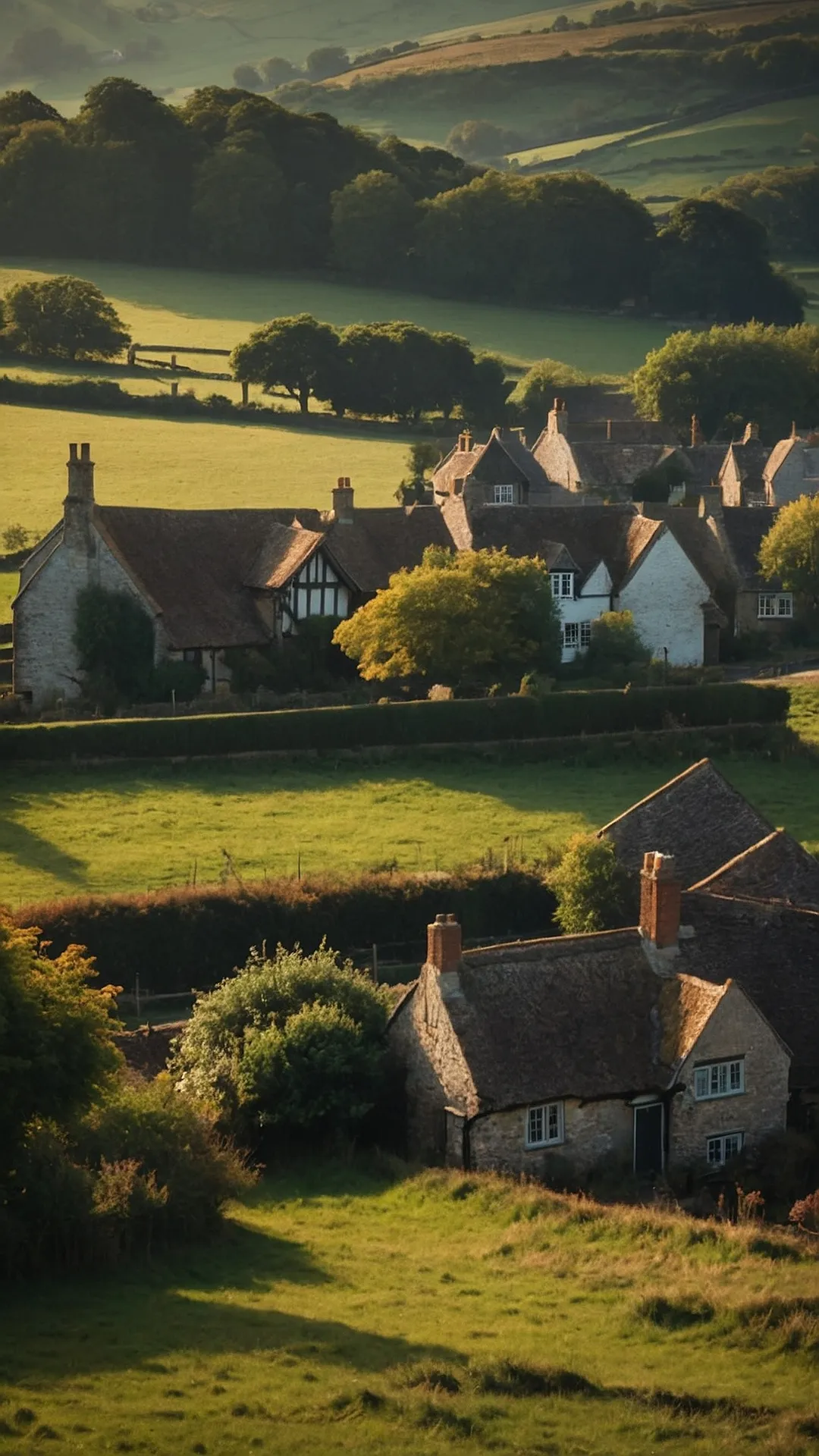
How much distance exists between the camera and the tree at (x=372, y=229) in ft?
509

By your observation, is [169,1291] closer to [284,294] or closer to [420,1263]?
[420,1263]

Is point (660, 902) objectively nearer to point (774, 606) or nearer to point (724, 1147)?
point (724, 1147)

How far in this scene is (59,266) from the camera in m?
151

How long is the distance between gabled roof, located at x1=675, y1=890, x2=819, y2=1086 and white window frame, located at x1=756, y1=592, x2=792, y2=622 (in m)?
40.0

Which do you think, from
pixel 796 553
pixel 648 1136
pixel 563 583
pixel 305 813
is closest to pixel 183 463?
pixel 563 583

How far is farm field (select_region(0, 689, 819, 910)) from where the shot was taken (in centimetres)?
5612

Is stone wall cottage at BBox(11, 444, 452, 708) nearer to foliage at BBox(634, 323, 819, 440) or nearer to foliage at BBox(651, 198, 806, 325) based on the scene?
foliage at BBox(634, 323, 819, 440)

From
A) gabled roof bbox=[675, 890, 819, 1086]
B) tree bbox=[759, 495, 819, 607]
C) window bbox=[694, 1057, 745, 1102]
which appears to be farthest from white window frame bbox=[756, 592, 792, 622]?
window bbox=[694, 1057, 745, 1102]

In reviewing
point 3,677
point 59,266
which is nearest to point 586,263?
point 59,266

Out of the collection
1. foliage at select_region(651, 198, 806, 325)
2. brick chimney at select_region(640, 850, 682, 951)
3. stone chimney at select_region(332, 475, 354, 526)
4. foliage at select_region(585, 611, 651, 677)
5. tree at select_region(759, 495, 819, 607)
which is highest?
foliage at select_region(651, 198, 806, 325)

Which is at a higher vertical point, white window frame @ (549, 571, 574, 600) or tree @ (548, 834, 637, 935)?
white window frame @ (549, 571, 574, 600)

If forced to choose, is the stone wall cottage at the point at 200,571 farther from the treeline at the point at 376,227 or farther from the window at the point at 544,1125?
the treeline at the point at 376,227

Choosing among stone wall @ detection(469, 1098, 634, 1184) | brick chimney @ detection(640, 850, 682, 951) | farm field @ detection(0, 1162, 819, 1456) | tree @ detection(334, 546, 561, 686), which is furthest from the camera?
tree @ detection(334, 546, 561, 686)

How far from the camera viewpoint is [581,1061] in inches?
1663
